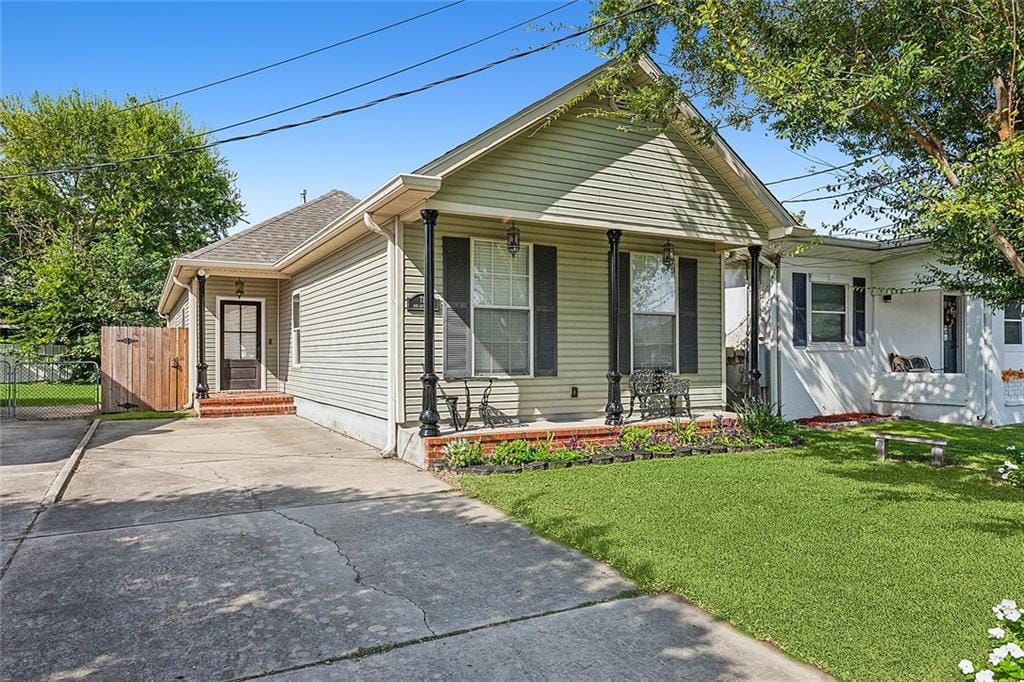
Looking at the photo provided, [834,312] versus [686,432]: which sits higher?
[834,312]

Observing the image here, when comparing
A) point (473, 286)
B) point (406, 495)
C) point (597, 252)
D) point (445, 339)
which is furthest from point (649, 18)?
point (406, 495)

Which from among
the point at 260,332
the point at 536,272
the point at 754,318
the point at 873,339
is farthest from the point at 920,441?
the point at 260,332

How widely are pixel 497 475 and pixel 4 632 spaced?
177 inches

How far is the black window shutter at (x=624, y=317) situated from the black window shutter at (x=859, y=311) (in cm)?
635

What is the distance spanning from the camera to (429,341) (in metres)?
7.64

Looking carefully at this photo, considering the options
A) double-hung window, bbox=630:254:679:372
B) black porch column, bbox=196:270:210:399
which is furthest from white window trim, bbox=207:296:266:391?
double-hung window, bbox=630:254:679:372

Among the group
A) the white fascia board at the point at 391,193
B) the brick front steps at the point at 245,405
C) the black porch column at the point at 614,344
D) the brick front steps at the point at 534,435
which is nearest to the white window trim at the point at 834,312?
the brick front steps at the point at 534,435

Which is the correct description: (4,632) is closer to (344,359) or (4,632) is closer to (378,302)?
(378,302)

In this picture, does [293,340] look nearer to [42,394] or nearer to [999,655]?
[42,394]

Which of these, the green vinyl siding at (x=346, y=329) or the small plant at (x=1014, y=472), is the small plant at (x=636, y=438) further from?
the small plant at (x=1014, y=472)

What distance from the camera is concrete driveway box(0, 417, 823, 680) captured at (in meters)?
2.94

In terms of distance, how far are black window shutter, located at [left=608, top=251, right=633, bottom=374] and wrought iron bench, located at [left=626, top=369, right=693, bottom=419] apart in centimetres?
23

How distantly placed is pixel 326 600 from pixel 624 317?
7.12 meters

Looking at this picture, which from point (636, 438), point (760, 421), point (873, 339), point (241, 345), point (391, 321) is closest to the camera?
point (391, 321)
